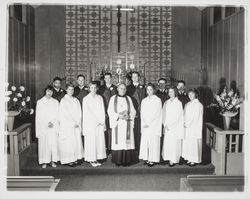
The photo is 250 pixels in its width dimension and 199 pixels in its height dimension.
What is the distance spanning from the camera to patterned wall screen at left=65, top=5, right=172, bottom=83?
8.90 metres

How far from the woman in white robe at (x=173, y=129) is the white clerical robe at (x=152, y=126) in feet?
0.48

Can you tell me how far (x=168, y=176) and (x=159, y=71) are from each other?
3.42 m

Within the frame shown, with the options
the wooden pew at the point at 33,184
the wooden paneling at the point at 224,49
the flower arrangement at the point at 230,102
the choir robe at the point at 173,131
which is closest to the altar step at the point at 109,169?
the choir robe at the point at 173,131

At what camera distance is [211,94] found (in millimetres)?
8203

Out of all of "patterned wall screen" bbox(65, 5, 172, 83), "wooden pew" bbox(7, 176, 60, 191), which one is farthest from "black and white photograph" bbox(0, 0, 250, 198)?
"patterned wall screen" bbox(65, 5, 172, 83)

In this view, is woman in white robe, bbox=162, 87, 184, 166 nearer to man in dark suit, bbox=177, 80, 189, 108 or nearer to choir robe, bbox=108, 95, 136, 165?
man in dark suit, bbox=177, 80, 189, 108

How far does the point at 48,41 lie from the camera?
885cm

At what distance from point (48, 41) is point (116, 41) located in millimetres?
1653

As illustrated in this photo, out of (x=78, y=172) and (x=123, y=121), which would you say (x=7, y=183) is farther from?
(x=123, y=121)

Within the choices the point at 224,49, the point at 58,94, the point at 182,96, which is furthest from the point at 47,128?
the point at 224,49

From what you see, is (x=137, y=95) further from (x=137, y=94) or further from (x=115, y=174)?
(x=115, y=174)

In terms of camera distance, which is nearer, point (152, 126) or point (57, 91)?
point (152, 126)

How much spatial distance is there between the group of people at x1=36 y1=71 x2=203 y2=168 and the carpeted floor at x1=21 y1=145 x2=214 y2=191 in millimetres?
132

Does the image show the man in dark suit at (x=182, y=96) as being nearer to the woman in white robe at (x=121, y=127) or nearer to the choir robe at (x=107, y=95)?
the woman in white robe at (x=121, y=127)
